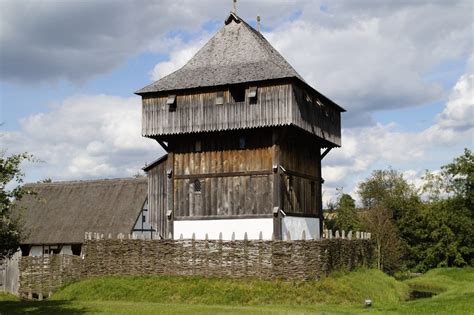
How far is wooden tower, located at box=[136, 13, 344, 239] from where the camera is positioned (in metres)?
30.3

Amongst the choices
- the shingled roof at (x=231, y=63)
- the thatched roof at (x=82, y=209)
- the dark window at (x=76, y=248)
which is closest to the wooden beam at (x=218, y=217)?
the shingled roof at (x=231, y=63)

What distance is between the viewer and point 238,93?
31141mm

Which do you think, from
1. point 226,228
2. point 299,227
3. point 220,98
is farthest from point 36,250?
point 299,227

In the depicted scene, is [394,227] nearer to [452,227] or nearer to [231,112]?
[452,227]

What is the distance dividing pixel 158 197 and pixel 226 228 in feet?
16.3

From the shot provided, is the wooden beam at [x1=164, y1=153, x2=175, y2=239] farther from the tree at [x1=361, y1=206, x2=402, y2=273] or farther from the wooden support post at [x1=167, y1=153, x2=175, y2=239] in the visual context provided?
the tree at [x1=361, y1=206, x2=402, y2=273]

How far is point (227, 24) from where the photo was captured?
35.4 meters

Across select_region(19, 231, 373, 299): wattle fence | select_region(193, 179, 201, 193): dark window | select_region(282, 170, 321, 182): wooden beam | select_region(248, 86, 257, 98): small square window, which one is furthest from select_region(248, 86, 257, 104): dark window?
select_region(19, 231, 373, 299): wattle fence

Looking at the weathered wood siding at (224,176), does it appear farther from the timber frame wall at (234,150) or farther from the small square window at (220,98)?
the small square window at (220,98)

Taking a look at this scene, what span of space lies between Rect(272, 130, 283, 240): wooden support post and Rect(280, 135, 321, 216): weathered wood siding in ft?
1.69

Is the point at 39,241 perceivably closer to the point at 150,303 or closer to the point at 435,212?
the point at 150,303

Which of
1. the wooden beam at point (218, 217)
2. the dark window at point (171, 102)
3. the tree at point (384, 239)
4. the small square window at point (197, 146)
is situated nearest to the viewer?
the wooden beam at point (218, 217)

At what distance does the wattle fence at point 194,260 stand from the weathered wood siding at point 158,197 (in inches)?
160

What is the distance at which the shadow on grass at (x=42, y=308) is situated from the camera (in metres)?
21.8
